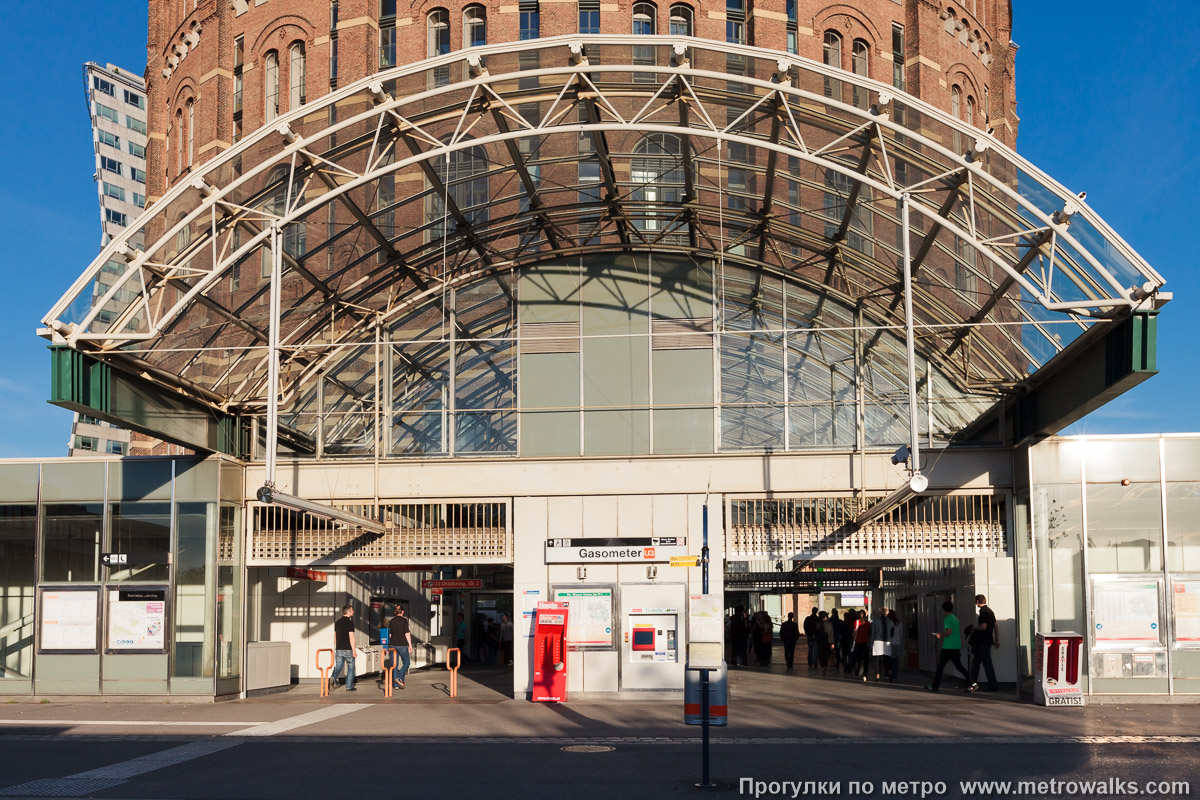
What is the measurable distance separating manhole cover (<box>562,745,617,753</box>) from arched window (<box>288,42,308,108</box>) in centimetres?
2820

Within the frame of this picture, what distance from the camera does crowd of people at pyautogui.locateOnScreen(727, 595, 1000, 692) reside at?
22.2m

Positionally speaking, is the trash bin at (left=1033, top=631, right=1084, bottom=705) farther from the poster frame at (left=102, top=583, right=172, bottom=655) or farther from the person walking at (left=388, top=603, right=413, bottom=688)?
the poster frame at (left=102, top=583, right=172, bottom=655)

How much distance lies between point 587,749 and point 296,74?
1148 inches

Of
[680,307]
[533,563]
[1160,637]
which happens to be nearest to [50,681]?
[533,563]

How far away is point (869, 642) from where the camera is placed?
2722 cm

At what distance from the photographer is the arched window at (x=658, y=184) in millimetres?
23281

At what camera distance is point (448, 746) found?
15.0m

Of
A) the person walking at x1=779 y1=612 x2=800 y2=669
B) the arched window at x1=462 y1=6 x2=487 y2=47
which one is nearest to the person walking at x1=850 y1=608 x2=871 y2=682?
the person walking at x1=779 y1=612 x2=800 y2=669

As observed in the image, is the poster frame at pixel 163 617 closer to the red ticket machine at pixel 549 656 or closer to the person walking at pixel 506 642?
the red ticket machine at pixel 549 656

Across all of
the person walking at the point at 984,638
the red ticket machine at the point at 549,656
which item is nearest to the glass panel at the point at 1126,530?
the person walking at the point at 984,638

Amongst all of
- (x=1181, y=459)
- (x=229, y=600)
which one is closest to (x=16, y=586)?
(x=229, y=600)

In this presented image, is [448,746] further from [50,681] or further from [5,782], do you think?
[50,681]

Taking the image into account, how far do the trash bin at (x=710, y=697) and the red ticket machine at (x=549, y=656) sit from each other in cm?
978

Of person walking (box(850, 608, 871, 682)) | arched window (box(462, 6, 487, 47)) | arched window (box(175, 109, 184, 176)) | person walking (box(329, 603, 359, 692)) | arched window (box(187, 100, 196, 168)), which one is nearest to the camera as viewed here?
person walking (box(329, 603, 359, 692))
